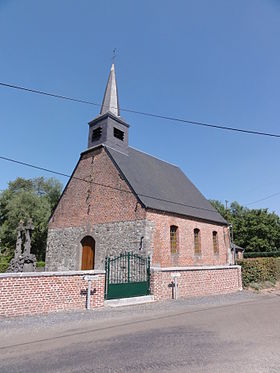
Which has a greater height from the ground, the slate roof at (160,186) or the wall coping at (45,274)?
the slate roof at (160,186)

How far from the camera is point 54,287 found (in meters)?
7.51

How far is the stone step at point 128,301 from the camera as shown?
8633 mm

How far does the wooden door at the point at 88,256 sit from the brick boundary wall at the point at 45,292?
6.82 meters

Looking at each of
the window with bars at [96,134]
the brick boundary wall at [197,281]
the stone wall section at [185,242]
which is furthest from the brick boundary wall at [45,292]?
the window with bars at [96,134]

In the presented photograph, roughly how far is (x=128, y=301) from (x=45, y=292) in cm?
299

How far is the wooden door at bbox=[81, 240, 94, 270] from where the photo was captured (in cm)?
1495

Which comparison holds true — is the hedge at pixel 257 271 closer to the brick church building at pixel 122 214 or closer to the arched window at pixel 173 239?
the brick church building at pixel 122 214

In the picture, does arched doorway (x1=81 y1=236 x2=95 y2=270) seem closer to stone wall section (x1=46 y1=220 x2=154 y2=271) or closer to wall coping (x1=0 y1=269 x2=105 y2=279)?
stone wall section (x1=46 y1=220 x2=154 y2=271)

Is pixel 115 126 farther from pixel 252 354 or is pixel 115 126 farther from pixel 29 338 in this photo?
pixel 252 354

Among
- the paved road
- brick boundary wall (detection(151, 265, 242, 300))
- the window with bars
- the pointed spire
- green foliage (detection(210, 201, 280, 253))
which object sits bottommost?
the paved road

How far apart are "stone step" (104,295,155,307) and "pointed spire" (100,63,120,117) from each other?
12.7m

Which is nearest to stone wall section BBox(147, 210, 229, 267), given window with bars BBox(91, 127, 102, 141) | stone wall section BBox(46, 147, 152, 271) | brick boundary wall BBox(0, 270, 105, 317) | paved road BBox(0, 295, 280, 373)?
stone wall section BBox(46, 147, 152, 271)

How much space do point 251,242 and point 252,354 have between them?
116 feet

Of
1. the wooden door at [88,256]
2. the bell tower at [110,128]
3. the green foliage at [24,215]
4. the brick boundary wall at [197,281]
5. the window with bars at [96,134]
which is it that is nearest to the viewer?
the brick boundary wall at [197,281]
